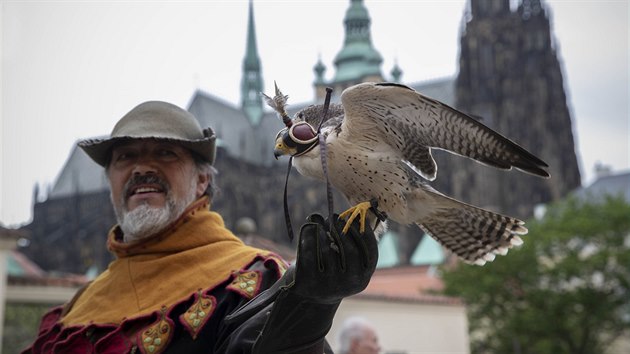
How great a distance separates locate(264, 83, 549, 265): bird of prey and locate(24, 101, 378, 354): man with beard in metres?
0.39

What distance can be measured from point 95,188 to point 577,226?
34568 millimetres

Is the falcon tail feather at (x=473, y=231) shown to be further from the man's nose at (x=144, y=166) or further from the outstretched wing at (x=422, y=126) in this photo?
the man's nose at (x=144, y=166)

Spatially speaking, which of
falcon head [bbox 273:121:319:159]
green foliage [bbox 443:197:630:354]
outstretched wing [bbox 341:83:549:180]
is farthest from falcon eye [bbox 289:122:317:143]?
green foliage [bbox 443:197:630:354]

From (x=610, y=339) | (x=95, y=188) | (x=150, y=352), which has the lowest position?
(x=610, y=339)

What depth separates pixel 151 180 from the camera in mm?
3156

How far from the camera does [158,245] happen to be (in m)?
3.16

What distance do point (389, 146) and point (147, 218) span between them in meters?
1.22

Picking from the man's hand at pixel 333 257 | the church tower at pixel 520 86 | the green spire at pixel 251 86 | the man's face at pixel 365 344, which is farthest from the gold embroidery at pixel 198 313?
the green spire at pixel 251 86

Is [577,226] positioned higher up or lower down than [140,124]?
lower down

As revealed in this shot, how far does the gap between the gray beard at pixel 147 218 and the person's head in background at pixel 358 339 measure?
2990 mm

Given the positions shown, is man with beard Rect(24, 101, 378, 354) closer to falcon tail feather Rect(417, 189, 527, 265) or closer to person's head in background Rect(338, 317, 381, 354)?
A: falcon tail feather Rect(417, 189, 527, 265)

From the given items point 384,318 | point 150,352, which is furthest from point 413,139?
point 384,318

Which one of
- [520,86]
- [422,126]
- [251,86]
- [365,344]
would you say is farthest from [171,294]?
[251,86]

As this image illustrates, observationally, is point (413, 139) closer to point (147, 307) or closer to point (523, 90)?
point (147, 307)
